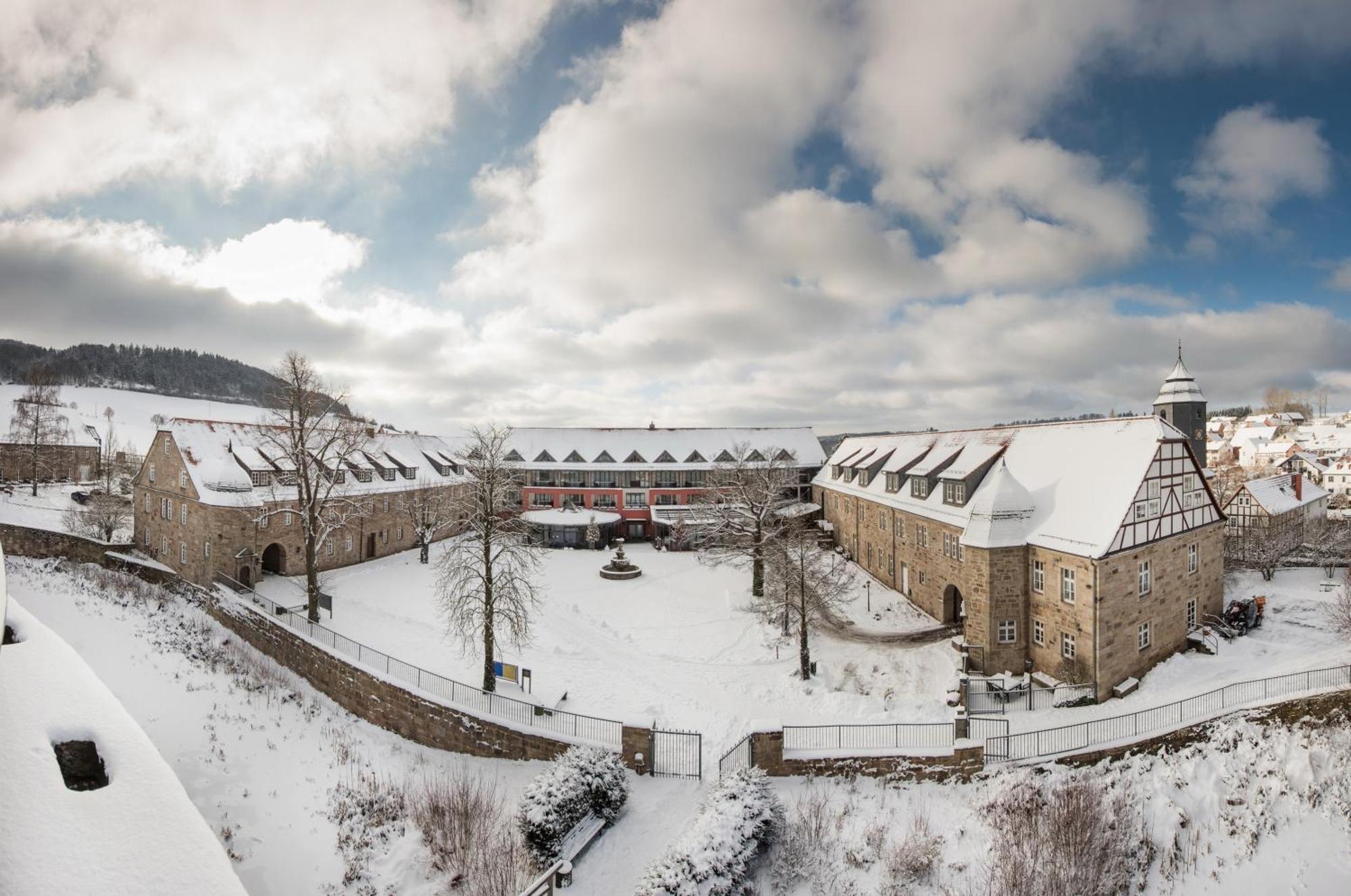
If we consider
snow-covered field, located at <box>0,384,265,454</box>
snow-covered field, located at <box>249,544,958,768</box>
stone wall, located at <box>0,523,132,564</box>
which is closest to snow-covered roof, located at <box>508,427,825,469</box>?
snow-covered field, located at <box>249,544,958,768</box>

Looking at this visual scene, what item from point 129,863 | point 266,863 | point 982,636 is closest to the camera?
point 129,863

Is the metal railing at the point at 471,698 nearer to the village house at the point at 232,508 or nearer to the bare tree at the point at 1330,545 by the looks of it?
the village house at the point at 232,508

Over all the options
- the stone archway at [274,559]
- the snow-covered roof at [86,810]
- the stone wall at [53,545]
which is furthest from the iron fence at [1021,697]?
the stone wall at [53,545]

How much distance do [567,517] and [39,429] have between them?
54761 millimetres

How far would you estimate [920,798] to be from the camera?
1409 cm

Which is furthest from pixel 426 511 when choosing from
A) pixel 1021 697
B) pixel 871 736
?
pixel 1021 697

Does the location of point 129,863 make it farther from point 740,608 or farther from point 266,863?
point 740,608

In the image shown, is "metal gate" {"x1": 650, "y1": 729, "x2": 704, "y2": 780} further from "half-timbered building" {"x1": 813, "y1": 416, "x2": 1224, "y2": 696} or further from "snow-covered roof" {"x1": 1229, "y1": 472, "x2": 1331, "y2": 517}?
"snow-covered roof" {"x1": 1229, "y1": 472, "x2": 1331, "y2": 517}

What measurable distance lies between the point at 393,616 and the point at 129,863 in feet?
78.8

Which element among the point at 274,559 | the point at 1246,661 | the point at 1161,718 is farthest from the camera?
the point at 274,559

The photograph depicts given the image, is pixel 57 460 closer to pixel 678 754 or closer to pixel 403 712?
pixel 403 712

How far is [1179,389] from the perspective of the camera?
35188mm

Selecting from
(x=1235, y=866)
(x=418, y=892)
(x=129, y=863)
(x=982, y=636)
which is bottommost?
(x=1235, y=866)

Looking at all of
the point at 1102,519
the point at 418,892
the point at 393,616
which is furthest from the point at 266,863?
the point at 1102,519
